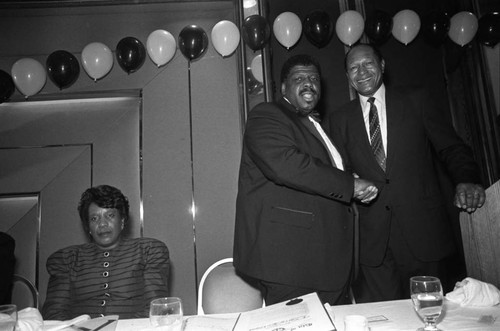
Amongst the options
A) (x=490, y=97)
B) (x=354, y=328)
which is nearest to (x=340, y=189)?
(x=354, y=328)

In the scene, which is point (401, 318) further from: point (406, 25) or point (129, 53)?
point (129, 53)

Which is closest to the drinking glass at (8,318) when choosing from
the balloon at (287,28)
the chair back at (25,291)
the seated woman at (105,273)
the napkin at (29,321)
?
the napkin at (29,321)

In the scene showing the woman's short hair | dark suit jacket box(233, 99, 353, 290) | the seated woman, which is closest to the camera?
dark suit jacket box(233, 99, 353, 290)

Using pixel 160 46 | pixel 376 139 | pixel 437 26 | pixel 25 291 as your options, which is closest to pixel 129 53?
pixel 160 46

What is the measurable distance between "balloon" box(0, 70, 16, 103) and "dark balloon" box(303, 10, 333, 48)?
2880 millimetres

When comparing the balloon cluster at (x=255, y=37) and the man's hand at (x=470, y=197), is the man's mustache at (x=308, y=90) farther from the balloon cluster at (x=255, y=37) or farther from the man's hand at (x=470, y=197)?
the balloon cluster at (x=255, y=37)

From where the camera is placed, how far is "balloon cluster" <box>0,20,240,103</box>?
4.09 metres

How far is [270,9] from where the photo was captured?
448 cm

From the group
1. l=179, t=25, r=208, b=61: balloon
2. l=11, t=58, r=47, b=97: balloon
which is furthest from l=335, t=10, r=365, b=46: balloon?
l=11, t=58, r=47, b=97: balloon

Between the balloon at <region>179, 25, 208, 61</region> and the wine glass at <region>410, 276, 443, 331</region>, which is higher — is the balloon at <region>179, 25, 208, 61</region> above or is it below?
above

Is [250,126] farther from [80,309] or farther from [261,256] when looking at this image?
[80,309]

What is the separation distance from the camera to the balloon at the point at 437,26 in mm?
4098

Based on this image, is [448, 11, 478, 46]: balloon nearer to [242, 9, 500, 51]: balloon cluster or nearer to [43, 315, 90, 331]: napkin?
[242, 9, 500, 51]: balloon cluster

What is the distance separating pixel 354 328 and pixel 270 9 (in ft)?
13.3
